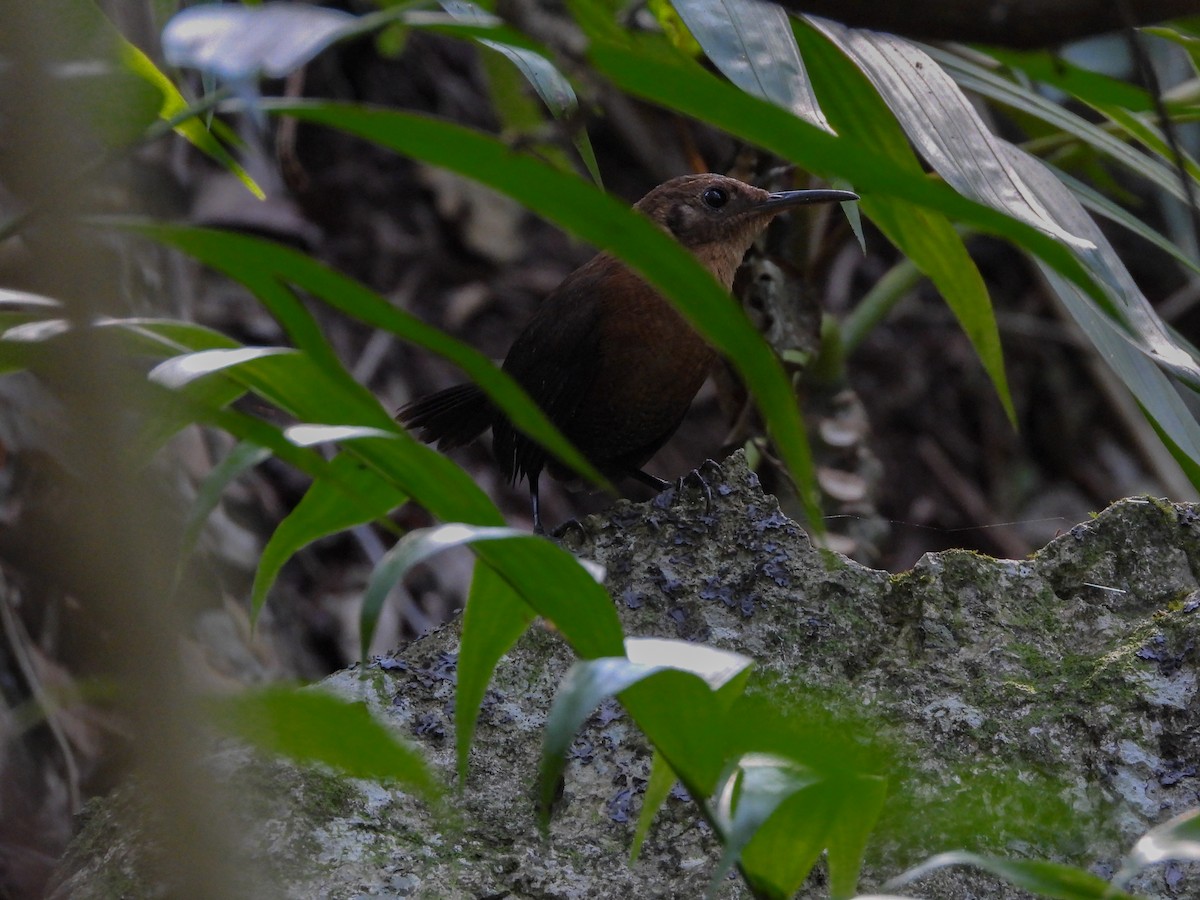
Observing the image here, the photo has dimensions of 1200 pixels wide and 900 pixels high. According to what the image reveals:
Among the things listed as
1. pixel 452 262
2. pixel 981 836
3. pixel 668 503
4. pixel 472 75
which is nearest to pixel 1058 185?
pixel 668 503

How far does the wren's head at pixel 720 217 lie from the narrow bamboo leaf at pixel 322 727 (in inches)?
109

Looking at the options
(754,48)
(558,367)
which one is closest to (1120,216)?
(754,48)

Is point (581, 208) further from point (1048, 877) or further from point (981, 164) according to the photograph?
point (981, 164)

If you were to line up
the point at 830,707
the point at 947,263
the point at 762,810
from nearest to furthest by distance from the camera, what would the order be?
the point at 762,810
the point at 830,707
the point at 947,263

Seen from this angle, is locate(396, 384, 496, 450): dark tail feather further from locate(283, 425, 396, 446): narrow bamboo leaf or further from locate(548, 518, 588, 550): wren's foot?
locate(283, 425, 396, 446): narrow bamboo leaf

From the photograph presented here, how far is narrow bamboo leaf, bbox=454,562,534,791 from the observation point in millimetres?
1146

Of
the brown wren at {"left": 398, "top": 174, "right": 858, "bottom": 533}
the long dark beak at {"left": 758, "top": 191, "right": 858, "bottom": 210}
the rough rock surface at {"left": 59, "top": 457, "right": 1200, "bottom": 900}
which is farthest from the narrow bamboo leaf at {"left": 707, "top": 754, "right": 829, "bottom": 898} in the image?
the brown wren at {"left": 398, "top": 174, "right": 858, "bottom": 533}

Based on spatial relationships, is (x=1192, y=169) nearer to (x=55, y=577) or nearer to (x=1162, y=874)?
(x=1162, y=874)

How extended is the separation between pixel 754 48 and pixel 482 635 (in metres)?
0.95

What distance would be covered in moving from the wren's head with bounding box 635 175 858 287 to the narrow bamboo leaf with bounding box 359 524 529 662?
2.63 m

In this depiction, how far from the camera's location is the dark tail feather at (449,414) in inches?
141

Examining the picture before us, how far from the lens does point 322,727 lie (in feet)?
2.76

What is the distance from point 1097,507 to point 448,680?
16.0 feet

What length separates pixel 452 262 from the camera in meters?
5.58
